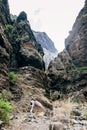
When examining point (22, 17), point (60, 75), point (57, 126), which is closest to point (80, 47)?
point (60, 75)

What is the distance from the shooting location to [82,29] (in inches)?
3319

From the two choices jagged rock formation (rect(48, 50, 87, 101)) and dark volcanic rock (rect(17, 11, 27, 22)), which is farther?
dark volcanic rock (rect(17, 11, 27, 22))

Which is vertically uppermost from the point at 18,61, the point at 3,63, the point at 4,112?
the point at 18,61

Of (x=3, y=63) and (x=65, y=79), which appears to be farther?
(x=65, y=79)

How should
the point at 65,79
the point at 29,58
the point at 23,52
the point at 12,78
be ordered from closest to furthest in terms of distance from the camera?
the point at 12,78, the point at 29,58, the point at 23,52, the point at 65,79

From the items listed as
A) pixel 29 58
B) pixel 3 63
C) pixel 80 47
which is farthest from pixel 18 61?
pixel 80 47

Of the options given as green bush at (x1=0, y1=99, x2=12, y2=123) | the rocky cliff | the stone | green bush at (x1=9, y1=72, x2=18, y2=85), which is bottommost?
A: the stone

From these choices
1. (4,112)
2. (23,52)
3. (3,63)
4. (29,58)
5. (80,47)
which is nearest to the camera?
(4,112)

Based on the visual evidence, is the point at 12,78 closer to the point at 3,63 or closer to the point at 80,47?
the point at 3,63

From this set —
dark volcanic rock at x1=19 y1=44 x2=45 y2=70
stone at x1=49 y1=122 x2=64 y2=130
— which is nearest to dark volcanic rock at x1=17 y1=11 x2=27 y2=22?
dark volcanic rock at x1=19 y1=44 x2=45 y2=70

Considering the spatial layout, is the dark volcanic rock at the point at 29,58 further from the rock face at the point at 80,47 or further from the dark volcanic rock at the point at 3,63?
the rock face at the point at 80,47

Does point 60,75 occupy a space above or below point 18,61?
above

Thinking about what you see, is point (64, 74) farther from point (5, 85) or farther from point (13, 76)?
point (5, 85)

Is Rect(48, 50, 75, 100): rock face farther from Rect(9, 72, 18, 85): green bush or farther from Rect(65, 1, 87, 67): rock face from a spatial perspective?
Rect(9, 72, 18, 85): green bush
